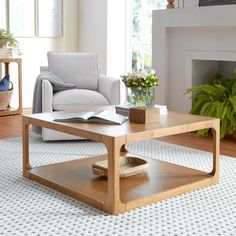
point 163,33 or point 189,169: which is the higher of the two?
point 163,33

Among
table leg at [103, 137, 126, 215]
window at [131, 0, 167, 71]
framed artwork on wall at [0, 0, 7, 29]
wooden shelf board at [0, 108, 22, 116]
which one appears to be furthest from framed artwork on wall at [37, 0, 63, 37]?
table leg at [103, 137, 126, 215]

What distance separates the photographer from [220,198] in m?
2.79

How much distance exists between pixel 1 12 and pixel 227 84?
3.04m

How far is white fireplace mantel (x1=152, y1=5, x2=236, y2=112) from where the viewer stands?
184 inches

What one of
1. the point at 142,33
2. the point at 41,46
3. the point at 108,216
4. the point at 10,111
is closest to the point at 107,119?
the point at 108,216

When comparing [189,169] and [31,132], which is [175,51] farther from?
[189,169]

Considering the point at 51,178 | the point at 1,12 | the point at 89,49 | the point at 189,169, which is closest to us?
the point at 51,178

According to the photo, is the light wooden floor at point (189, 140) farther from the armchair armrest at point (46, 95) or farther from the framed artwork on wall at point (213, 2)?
the framed artwork on wall at point (213, 2)

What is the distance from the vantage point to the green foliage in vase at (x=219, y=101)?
14.3 feet

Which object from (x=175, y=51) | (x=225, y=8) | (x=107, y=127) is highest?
(x=225, y=8)

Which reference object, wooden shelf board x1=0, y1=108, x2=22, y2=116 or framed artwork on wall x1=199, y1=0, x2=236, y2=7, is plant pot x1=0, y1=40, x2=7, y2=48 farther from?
framed artwork on wall x1=199, y1=0, x2=236, y2=7

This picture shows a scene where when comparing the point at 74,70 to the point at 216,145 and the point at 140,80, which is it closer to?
the point at 140,80

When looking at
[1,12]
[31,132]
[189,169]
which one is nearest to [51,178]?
[189,169]

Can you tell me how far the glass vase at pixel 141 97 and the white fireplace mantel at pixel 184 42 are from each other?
188 cm
